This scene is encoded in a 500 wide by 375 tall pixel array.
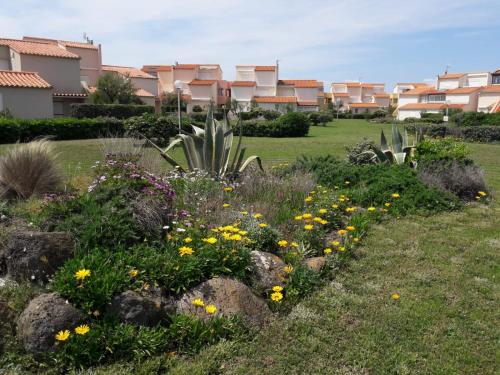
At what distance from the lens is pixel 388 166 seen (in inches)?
324

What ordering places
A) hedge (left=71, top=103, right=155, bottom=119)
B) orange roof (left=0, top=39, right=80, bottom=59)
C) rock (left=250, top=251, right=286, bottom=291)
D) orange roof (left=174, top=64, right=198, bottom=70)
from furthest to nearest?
1. orange roof (left=174, top=64, right=198, bottom=70)
2. orange roof (left=0, top=39, right=80, bottom=59)
3. hedge (left=71, top=103, right=155, bottom=119)
4. rock (left=250, top=251, right=286, bottom=291)

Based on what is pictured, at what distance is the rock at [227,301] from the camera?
10.8ft

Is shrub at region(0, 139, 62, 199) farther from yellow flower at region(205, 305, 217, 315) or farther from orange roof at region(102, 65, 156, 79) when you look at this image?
orange roof at region(102, 65, 156, 79)

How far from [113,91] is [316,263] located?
36.7 meters

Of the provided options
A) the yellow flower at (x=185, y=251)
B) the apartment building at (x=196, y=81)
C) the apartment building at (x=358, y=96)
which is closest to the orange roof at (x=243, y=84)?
the apartment building at (x=196, y=81)

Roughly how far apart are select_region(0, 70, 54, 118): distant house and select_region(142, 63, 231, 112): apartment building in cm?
3666

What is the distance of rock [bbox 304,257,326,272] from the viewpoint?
4.26 meters

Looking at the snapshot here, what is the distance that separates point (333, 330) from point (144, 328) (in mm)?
1483

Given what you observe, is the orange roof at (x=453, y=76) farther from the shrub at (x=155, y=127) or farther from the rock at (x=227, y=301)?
the rock at (x=227, y=301)

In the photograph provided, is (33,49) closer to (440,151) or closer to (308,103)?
(440,151)

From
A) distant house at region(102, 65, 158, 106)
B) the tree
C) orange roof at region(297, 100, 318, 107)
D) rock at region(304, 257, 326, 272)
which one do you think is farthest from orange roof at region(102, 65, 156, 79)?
rock at region(304, 257, 326, 272)

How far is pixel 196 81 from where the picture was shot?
213ft

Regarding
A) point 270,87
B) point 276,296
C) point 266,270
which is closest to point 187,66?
point 270,87

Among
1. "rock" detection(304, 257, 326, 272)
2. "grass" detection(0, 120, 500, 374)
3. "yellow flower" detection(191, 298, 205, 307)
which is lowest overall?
"grass" detection(0, 120, 500, 374)
